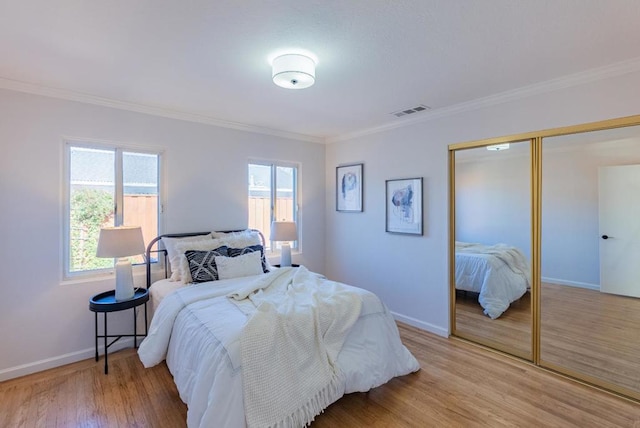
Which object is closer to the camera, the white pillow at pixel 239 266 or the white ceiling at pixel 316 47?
the white ceiling at pixel 316 47

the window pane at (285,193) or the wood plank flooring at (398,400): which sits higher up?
the window pane at (285,193)

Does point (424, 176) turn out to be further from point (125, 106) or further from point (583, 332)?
point (125, 106)

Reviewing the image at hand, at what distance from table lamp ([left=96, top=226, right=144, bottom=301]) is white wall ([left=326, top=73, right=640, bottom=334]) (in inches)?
107

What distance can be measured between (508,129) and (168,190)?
3.55 m

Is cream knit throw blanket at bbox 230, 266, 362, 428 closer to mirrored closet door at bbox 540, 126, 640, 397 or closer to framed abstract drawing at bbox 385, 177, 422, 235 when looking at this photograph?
framed abstract drawing at bbox 385, 177, 422, 235

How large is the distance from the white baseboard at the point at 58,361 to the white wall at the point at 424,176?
2.79 m

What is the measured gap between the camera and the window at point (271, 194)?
4.10 metres

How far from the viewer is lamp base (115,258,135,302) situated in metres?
2.72

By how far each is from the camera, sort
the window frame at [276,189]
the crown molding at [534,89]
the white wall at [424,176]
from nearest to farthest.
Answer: the crown molding at [534,89] → the white wall at [424,176] → the window frame at [276,189]

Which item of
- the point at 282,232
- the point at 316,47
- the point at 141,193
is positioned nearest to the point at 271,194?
the point at 282,232

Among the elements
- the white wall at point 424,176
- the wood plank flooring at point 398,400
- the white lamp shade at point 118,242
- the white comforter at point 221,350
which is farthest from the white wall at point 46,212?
the white wall at point 424,176

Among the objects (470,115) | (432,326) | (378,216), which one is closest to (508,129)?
(470,115)

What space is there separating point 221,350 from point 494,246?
9.04 feet

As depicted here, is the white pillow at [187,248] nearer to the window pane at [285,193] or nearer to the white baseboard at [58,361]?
the white baseboard at [58,361]
